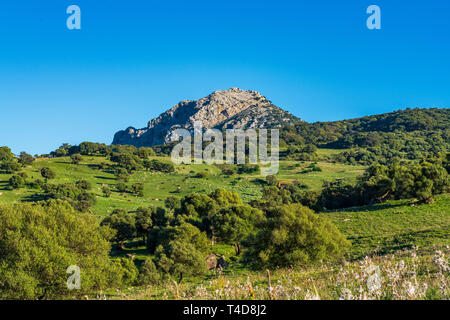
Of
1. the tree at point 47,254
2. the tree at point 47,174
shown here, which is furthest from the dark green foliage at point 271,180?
the tree at point 47,254

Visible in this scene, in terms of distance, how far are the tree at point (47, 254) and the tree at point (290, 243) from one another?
588 inches

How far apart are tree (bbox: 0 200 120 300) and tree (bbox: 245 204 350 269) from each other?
49.0 ft

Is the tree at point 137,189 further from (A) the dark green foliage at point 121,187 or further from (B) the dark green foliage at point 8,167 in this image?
(B) the dark green foliage at point 8,167

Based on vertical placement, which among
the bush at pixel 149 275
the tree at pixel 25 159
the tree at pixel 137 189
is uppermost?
the tree at pixel 25 159

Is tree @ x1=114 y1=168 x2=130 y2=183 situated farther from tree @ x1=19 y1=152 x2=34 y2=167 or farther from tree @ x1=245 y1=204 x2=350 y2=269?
tree @ x1=245 y1=204 x2=350 y2=269

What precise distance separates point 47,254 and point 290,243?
2143cm

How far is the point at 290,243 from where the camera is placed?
87.2ft

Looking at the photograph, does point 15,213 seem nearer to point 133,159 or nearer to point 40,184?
point 40,184

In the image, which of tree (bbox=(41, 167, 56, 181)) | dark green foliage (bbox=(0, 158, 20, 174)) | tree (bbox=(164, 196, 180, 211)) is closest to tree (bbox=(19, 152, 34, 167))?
dark green foliage (bbox=(0, 158, 20, 174))

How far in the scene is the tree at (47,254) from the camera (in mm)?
25141

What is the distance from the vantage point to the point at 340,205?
78.6 meters

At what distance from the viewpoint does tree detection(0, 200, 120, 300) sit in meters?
25.1
